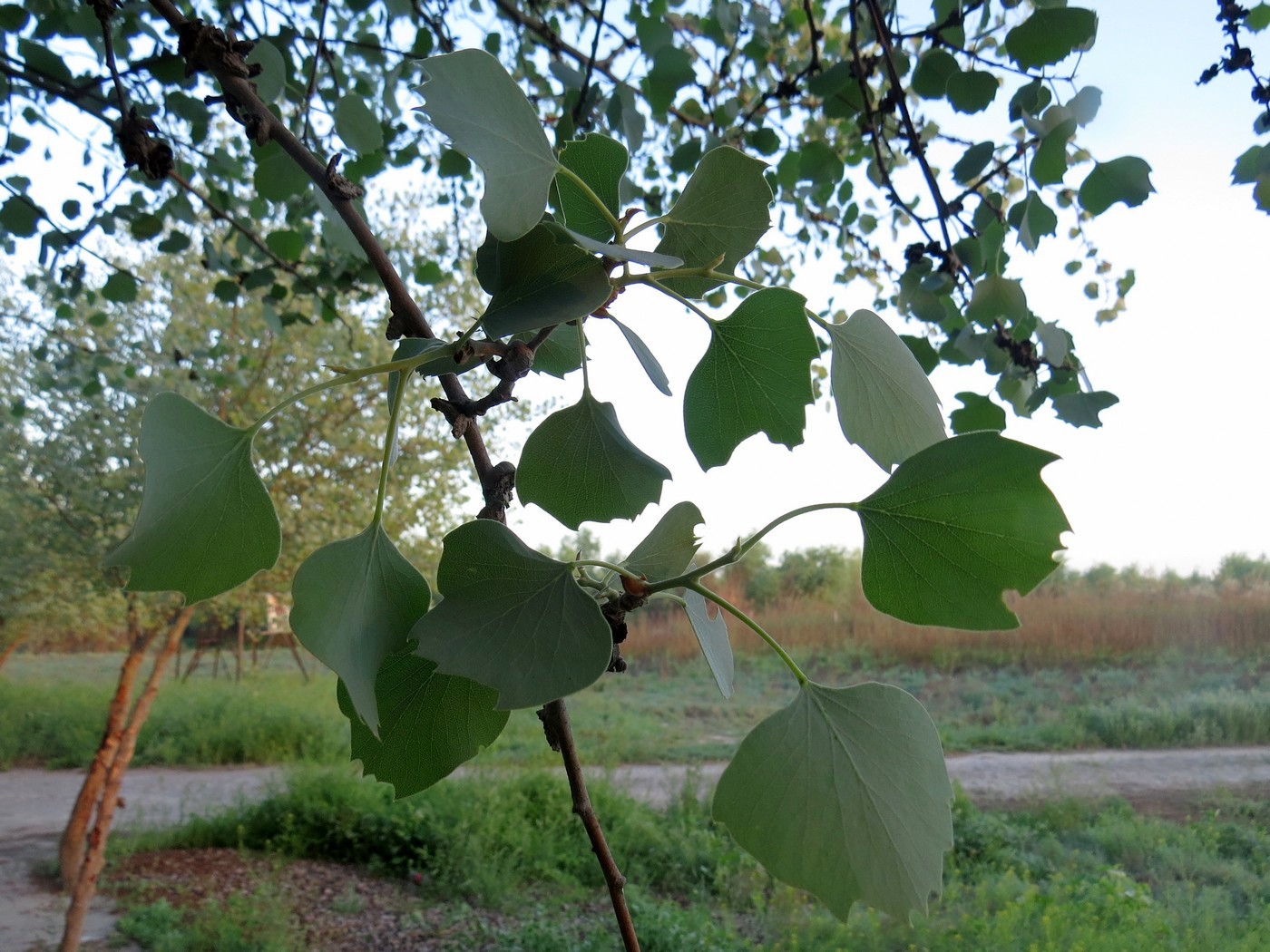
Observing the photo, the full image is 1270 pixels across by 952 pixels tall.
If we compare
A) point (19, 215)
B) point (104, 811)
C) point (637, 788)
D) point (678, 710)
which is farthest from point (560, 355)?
point (678, 710)

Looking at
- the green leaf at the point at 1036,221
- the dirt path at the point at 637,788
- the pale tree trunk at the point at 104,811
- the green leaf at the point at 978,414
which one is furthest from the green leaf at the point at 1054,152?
the dirt path at the point at 637,788

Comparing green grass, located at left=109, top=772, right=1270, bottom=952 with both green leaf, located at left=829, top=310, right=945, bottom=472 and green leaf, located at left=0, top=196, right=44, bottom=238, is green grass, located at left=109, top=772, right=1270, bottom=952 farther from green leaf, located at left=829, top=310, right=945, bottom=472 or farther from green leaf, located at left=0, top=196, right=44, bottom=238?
green leaf, located at left=0, top=196, right=44, bottom=238

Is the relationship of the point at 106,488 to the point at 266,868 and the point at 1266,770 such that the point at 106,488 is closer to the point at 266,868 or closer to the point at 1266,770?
the point at 266,868

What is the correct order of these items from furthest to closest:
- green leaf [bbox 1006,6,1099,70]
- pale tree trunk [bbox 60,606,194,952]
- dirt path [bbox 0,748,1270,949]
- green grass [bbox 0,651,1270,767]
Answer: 1. green grass [bbox 0,651,1270,767]
2. dirt path [bbox 0,748,1270,949]
3. pale tree trunk [bbox 60,606,194,952]
4. green leaf [bbox 1006,6,1099,70]

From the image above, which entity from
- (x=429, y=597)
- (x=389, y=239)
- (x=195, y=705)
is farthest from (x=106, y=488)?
(x=429, y=597)

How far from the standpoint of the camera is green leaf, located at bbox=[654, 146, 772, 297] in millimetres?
210

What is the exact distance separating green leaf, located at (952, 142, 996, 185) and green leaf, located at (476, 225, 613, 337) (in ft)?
1.67

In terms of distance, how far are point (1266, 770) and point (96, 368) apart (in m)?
2.70

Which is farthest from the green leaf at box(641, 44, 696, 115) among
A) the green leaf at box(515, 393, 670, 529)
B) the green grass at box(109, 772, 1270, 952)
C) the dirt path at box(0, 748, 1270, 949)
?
the dirt path at box(0, 748, 1270, 949)

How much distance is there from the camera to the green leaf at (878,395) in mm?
221

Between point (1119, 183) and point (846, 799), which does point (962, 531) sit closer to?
point (846, 799)

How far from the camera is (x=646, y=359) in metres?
0.22

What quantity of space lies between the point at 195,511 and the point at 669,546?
11cm

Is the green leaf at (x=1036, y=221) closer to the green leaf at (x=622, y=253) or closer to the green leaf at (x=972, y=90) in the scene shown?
the green leaf at (x=972, y=90)
